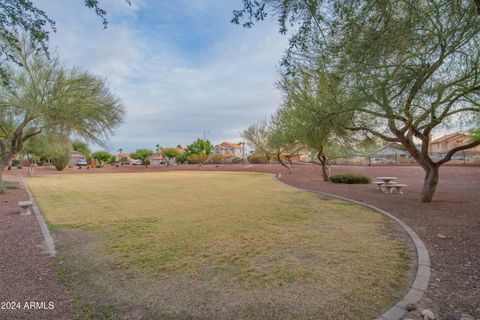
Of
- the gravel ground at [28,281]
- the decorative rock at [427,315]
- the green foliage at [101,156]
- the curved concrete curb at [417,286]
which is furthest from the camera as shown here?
the green foliage at [101,156]

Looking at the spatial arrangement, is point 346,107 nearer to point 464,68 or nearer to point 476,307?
point 464,68

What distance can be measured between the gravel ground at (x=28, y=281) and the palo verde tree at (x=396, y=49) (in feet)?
17.1

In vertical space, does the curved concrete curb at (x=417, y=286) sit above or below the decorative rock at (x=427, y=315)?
below

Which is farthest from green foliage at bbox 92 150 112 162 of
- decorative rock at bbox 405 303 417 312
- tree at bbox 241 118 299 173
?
decorative rock at bbox 405 303 417 312

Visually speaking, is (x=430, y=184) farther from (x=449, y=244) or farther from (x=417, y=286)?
(x=417, y=286)

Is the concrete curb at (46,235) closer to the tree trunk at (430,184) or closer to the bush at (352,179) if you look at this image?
the tree trunk at (430,184)

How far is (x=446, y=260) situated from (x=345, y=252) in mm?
1611

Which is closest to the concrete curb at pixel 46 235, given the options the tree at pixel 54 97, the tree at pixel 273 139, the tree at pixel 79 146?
the tree at pixel 54 97

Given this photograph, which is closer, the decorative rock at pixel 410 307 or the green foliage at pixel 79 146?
the decorative rock at pixel 410 307

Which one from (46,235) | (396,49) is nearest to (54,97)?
(46,235)

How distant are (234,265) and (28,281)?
309 centimetres

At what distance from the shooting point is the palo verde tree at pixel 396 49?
476 centimetres

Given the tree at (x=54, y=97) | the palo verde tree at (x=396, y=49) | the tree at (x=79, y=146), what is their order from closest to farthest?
the palo verde tree at (x=396, y=49) < the tree at (x=54, y=97) < the tree at (x=79, y=146)

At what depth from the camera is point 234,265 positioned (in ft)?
15.0
